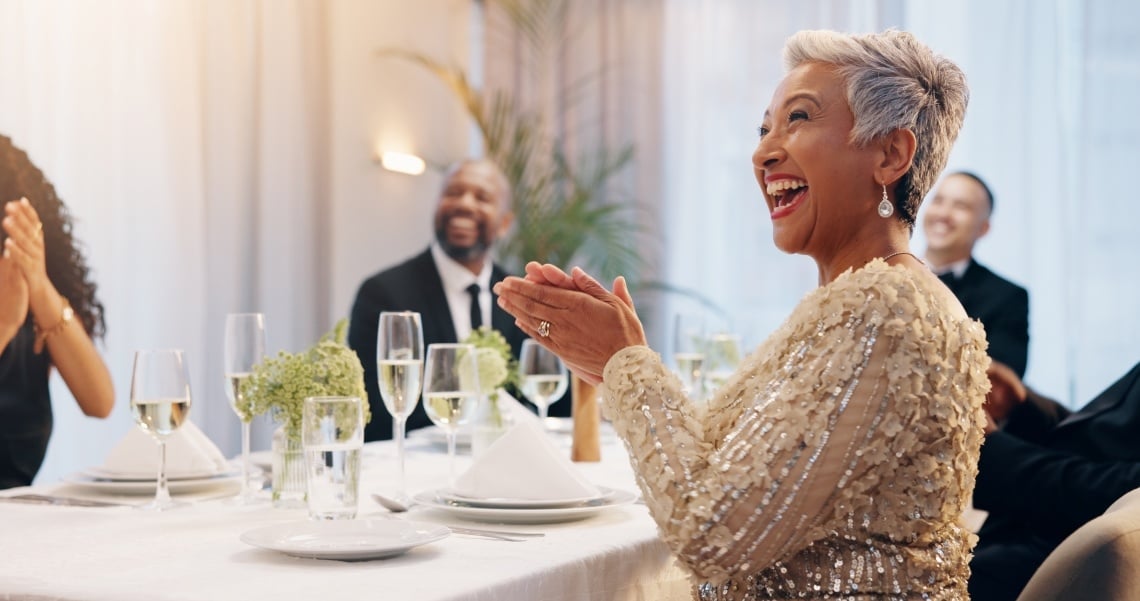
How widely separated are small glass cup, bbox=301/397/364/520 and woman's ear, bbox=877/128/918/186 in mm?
833

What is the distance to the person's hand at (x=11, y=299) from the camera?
10.5ft

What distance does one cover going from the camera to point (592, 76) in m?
6.32

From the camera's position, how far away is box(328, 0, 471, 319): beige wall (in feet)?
17.6

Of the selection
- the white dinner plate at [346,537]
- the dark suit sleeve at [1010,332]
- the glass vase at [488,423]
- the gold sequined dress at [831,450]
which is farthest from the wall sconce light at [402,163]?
the gold sequined dress at [831,450]

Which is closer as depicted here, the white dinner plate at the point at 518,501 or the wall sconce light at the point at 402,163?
the white dinner plate at the point at 518,501

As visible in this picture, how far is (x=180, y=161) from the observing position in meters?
4.43

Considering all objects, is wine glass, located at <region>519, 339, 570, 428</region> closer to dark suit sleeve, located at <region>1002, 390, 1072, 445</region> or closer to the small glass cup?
the small glass cup

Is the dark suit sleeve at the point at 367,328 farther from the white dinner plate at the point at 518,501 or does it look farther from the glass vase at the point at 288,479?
the white dinner plate at the point at 518,501

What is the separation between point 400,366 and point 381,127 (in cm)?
382

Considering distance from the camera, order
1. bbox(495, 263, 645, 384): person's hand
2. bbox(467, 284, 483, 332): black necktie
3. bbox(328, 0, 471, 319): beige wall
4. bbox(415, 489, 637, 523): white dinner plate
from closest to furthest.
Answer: bbox(495, 263, 645, 384): person's hand → bbox(415, 489, 637, 523): white dinner plate → bbox(467, 284, 483, 332): black necktie → bbox(328, 0, 471, 319): beige wall

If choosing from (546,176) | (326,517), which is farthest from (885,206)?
(546,176)

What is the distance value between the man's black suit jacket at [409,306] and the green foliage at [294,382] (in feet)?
7.94

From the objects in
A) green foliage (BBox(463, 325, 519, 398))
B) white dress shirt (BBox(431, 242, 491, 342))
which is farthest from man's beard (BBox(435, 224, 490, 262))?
green foliage (BBox(463, 325, 519, 398))

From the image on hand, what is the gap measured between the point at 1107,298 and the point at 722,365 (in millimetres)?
2953
